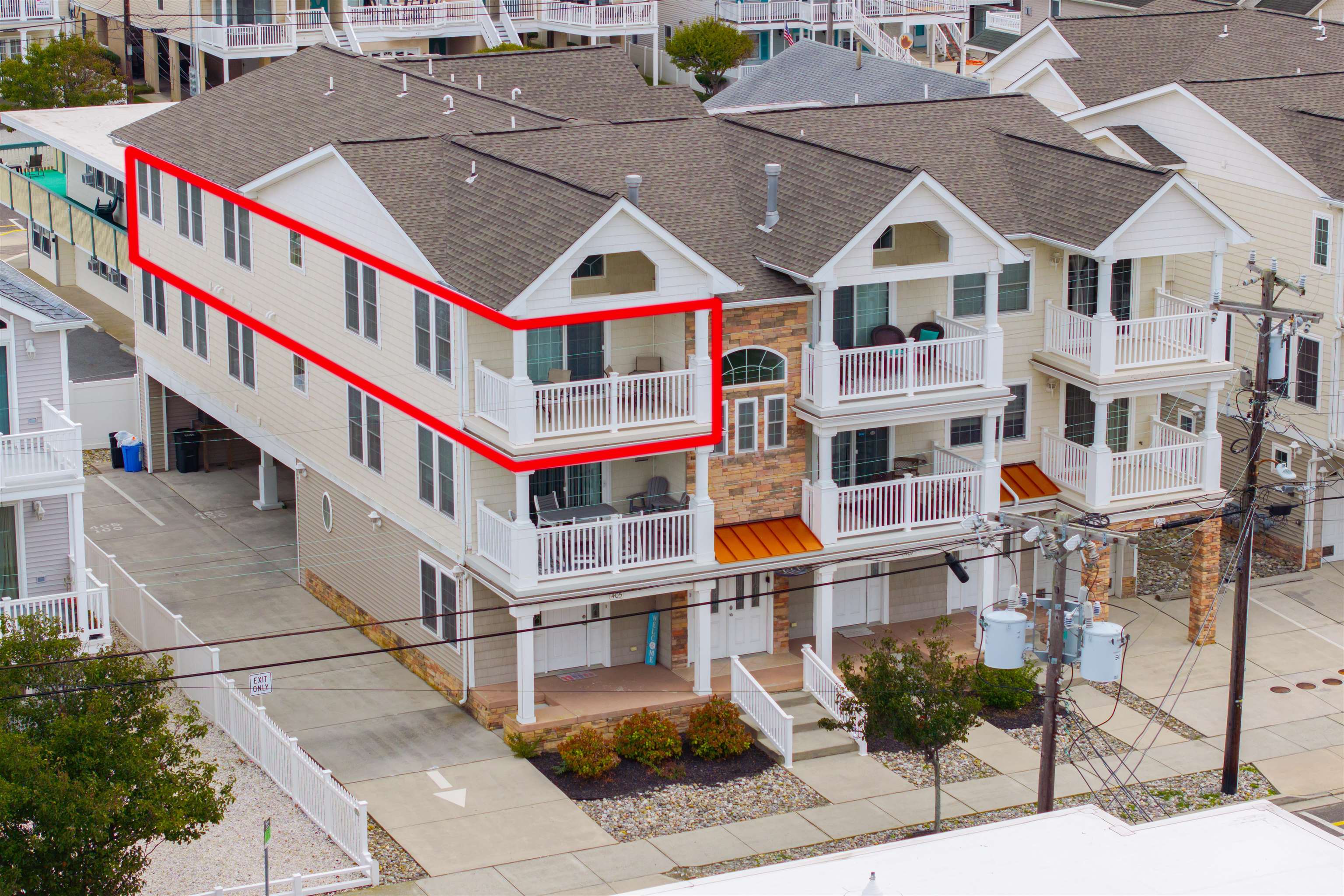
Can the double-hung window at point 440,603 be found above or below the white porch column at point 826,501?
below

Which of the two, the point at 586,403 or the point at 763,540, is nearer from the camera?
the point at 586,403

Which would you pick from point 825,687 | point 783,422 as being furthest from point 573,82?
point 825,687

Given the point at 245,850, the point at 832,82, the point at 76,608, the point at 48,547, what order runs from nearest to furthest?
the point at 245,850
the point at 76,608
the point at 48,547
the point at 832,82

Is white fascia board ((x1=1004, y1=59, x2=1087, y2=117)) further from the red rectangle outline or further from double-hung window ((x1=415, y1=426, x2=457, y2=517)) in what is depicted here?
double-hung window ((x1=415, y1=426, x2=457, y2=517))

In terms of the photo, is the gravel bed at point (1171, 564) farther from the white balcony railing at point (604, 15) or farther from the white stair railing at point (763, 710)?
the white balcony railing at point (604, 15)

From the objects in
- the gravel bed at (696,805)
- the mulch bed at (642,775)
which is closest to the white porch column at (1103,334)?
the mulch bed at (642,775)

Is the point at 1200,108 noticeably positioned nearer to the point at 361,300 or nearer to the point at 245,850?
the point at 361,300
